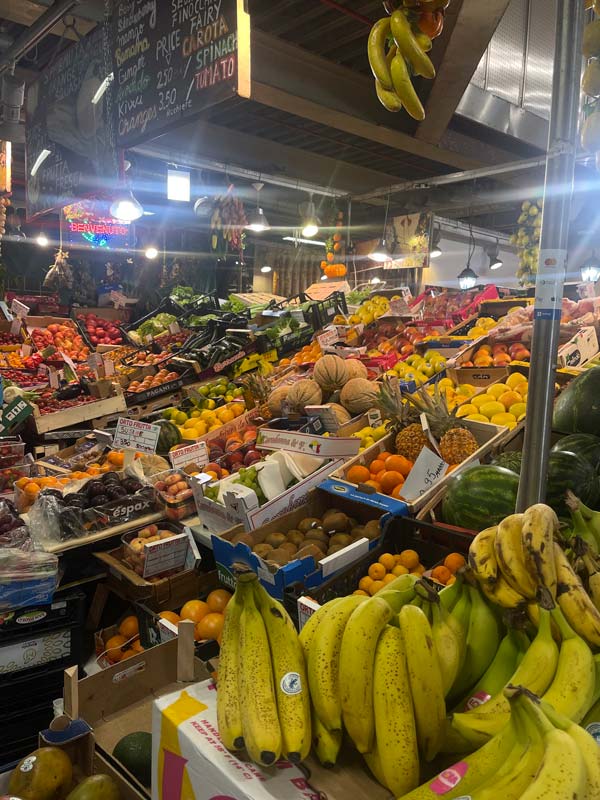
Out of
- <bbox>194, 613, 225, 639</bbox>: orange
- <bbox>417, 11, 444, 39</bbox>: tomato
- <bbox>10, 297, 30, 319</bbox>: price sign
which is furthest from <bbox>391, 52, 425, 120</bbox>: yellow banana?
<bbox>10, 297, 30, 319</bbox>: price sign

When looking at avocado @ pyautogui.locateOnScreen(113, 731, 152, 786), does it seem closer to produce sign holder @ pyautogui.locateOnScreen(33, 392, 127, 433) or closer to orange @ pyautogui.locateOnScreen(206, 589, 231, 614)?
orange @ pyautogui.locateOnScreen(206, 589, 231, 614)

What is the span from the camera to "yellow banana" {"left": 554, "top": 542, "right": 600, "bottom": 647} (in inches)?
41.6

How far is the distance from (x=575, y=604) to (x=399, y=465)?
6.22ft

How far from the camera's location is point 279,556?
2352 millimetres

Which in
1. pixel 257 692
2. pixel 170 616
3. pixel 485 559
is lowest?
pixel 170 616

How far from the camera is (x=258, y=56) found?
496 cm

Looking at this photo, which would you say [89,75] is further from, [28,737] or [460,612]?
[460,612]

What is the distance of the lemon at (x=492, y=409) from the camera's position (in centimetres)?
323

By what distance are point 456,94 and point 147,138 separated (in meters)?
3.41

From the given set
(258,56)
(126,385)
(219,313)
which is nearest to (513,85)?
(258,56)

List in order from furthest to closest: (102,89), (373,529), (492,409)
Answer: (102,89)
(492,409)
(373,529)

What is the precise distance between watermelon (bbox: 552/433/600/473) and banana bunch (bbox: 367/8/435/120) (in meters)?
1.45

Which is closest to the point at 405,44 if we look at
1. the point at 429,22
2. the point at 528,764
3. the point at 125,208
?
the point at 429,22

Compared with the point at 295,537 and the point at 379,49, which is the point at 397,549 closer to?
the point at 295,537
